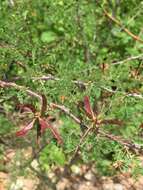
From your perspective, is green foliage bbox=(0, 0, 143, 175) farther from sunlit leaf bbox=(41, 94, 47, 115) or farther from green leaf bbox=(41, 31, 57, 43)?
green leaf bbox=(41, 31, 57, 43)

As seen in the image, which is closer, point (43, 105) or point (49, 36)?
point (43, 105)

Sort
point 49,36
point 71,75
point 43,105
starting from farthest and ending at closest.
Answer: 1. point 49,36
2. point 71,75
3. point 43,105

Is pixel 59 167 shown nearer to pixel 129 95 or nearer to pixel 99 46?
pixel 99 46

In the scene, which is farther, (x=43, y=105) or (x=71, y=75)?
(x=71, y=75)

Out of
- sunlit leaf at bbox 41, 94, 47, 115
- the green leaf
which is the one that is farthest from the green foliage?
the green leaf

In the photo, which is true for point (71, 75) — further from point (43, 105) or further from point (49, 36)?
point (49, 36)

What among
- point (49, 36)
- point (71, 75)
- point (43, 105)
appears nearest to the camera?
point (43, 105)

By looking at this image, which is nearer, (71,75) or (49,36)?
(71,75)

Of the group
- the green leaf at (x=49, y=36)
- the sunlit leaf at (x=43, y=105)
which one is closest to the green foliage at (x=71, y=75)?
the sunlit leaf at (x=43, y=105)

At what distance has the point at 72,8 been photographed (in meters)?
2.86

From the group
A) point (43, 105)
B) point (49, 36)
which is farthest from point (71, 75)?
point (49, 36)

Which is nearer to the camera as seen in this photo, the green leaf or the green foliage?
the green foliage

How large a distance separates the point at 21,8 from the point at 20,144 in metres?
1.33

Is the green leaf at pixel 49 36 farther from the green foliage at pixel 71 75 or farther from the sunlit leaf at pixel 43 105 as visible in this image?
the sunlit leaf at pixel 43 105
